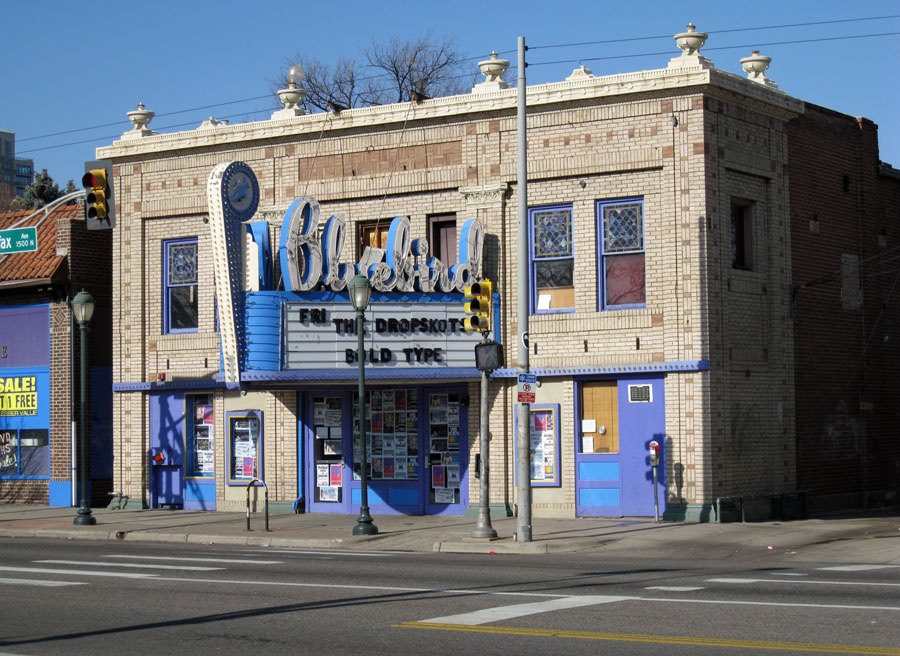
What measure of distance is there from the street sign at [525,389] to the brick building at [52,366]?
1416 centimetres

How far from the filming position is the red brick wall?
89.1ft

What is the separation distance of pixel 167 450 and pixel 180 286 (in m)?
3.75

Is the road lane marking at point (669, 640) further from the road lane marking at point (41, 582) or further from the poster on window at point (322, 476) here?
the poster on window at point (322, 476)

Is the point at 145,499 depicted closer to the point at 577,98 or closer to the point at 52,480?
the point at 52,480

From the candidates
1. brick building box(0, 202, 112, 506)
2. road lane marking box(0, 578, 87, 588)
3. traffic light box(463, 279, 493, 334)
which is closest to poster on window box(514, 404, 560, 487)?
traffic light box(463, 279, 493, 334)

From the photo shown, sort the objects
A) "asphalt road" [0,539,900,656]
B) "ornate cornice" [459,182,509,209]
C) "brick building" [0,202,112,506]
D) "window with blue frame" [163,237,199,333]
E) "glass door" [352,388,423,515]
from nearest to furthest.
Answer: "asphalt road" [0,539,900,656] < "ornate cornice" [459,182,509,209] < "glass door" [352,388,423,515] < "window with blue frame" [163,237,199,333] < "brick building" [0,202,112,506]

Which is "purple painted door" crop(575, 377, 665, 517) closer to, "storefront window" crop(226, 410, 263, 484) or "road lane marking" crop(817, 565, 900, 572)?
"road lane marking" crop(817, 565, 900, 572)

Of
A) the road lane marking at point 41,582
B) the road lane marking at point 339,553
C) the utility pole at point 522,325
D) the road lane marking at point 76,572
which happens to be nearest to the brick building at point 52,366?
the road lane marking at point 339,553

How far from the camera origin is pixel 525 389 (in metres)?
21.4

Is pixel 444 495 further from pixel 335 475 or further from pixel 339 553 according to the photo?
pixel 339 553

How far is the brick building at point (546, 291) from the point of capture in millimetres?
24719

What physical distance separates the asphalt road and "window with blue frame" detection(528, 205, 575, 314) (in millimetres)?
7870

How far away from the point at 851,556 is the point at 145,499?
17198 millimetres

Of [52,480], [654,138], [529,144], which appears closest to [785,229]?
[654,138]
